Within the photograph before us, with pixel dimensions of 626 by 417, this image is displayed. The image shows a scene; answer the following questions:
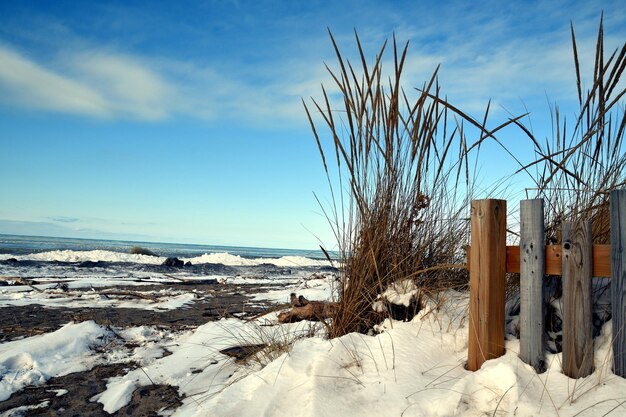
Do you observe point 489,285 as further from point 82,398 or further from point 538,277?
point 82,398

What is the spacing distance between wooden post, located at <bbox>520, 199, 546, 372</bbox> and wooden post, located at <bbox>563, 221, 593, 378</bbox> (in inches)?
3.7

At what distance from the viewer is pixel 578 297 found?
1.84 m

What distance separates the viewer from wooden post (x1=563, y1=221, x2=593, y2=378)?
183cm

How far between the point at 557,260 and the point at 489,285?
309 mm

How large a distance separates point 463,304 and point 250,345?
4.85 feet

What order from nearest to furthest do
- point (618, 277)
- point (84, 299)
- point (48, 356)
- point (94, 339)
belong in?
point (618, 277), point (48, 356), point (94, 339), point (84, 299)

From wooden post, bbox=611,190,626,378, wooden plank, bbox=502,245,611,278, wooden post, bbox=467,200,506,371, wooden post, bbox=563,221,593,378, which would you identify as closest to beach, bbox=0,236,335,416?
wooden post, bbox=467,200,506,371

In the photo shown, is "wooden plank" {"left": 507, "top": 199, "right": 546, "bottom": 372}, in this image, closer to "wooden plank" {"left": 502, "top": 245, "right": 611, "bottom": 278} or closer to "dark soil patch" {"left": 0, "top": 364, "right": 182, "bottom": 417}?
"wooden plank" {"left": 502, "top": 245, "right": 611, "bottom": 278}

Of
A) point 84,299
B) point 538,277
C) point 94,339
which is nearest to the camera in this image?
point 538,277

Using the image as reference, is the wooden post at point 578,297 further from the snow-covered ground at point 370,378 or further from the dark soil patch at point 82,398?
the dark soil patch at point 82,398

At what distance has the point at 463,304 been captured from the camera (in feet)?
8.08

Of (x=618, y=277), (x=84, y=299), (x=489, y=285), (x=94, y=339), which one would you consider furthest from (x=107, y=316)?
(x=618, y=277)

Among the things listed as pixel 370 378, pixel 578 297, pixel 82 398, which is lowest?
pixel 82 398

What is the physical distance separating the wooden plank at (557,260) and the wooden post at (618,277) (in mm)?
34
